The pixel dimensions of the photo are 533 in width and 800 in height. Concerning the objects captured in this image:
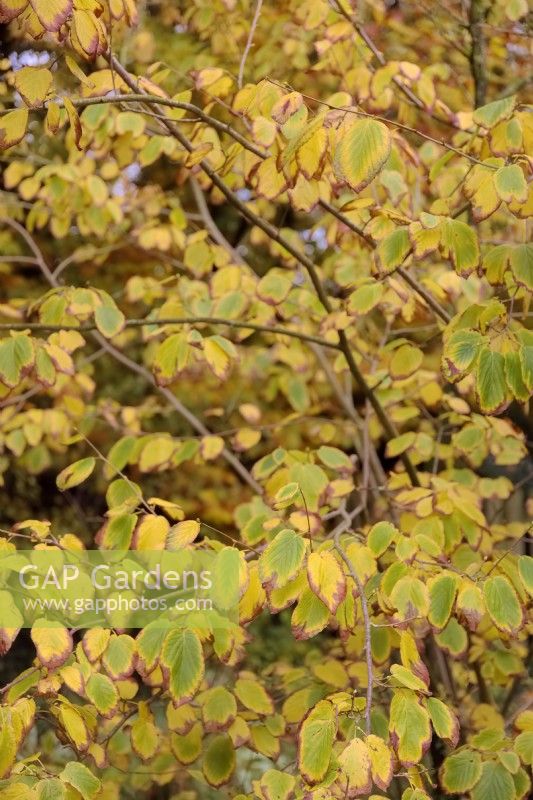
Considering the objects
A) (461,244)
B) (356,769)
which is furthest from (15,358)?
(356,769)

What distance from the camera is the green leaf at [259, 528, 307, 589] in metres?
1.11

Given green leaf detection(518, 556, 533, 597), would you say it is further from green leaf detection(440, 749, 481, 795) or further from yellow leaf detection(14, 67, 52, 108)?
yellow leaf detection(14, 67, 52, 108)

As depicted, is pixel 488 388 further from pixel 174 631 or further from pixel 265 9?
pixel 265 9

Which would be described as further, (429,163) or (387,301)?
(429,163)

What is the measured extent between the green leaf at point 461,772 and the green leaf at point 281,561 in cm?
58

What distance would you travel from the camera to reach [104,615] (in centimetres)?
153

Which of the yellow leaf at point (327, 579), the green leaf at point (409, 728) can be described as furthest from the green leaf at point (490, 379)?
the green leaf at point (409, 728)

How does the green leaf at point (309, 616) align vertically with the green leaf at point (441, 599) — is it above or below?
above

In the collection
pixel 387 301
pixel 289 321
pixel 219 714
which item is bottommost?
pixel 289 321

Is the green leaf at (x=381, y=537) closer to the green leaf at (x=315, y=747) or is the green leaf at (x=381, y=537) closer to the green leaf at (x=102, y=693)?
the green leaf at (x=315, y=747)

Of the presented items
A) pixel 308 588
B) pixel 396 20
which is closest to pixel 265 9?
pixel 396 20

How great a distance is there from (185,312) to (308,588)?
110cm

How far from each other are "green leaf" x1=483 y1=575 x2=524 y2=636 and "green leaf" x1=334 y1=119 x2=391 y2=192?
2.12 feet

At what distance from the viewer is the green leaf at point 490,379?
1.26 metres
